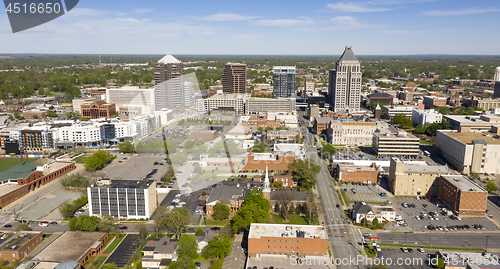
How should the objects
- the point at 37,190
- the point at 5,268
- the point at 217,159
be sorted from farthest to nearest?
the point at 217,159, the point at 37,190, the point at 5,268

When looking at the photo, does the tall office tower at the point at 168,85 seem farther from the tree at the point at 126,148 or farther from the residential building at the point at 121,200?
the residential building at the point at 121,200

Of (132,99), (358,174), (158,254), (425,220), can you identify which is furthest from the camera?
(132,99)

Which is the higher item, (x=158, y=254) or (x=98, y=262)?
(x=158, y=254)

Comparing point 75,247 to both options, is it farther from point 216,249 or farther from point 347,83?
point 347,83

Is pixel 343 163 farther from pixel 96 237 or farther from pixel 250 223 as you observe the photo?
pixel 96 237

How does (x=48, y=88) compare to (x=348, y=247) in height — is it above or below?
above

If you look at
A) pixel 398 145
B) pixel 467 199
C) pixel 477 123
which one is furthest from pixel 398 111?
pixel 467 199

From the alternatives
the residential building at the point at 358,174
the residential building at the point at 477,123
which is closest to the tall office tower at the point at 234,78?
Answer: the residential building at the point at 477,123

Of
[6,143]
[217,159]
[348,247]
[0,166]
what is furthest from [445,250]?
[6,143]
